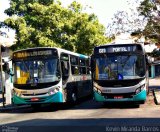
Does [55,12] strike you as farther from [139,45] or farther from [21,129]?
[21,129]

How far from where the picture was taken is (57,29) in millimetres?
36125

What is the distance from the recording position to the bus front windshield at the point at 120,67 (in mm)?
19469

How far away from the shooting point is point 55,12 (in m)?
36.3

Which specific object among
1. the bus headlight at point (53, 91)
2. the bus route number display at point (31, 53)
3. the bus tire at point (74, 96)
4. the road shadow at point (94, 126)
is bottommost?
the road shadow at point (94, 126)

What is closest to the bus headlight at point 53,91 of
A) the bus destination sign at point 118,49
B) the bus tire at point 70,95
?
the bus tire at point 70,95

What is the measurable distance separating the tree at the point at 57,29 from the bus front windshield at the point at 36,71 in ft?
51.0

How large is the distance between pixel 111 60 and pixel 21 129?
7.97 metres

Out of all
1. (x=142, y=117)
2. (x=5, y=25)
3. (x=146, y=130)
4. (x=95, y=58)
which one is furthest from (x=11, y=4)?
(x=146, y=130)

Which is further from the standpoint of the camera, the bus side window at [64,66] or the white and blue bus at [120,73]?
the bus side window at [64,66]

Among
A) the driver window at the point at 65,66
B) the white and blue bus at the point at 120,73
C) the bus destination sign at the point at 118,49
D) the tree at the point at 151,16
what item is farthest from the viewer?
the tree at the point at 151,16

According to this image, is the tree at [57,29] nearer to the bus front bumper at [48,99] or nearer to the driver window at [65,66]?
the driver window at [65,66]

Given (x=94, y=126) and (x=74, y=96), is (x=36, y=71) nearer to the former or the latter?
(x=74, y=96)

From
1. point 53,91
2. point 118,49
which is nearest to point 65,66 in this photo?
point 53,91

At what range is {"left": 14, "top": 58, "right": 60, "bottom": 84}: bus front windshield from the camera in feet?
64.6
